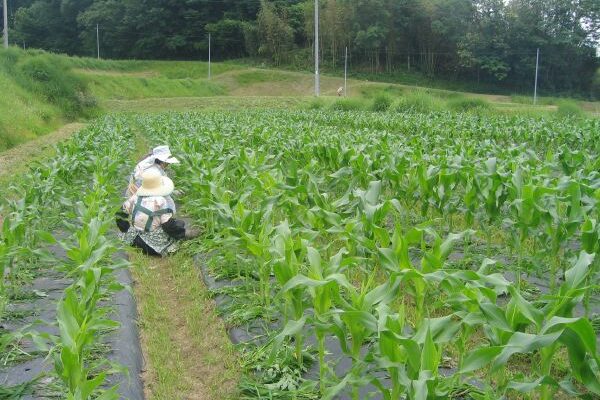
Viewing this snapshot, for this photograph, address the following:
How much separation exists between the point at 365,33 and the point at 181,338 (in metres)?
50.3

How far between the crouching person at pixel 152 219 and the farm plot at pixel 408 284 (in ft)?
0.96

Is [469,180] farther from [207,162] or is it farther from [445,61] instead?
[445,61]

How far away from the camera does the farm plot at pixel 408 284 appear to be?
2.25 metres

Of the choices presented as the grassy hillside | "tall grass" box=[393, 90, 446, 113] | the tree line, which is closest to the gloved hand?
the grassy hillside

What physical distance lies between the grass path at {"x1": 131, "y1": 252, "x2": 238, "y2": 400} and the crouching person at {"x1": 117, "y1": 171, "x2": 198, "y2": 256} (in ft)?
1.23

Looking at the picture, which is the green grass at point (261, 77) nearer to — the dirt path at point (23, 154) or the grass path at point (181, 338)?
the dirt path at point (23, 154)

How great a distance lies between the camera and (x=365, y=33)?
51.6 meters

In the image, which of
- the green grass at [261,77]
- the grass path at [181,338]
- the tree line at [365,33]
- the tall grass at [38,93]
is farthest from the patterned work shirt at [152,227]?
the tree line at [365,33]

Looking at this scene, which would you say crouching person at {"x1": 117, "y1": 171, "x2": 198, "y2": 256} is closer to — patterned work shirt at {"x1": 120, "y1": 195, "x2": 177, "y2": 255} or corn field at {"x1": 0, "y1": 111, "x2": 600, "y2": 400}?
patterned work shirt at {"x1": 120, "y1": 195, "x2": 177, "y2": 255}

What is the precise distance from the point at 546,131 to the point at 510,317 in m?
9.39

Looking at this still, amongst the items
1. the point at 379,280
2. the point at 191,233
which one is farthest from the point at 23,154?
the point at 379,280

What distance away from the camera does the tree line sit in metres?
49.6

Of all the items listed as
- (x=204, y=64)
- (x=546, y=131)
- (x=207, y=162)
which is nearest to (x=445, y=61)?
(x=204, y=64)

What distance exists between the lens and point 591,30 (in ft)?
169
